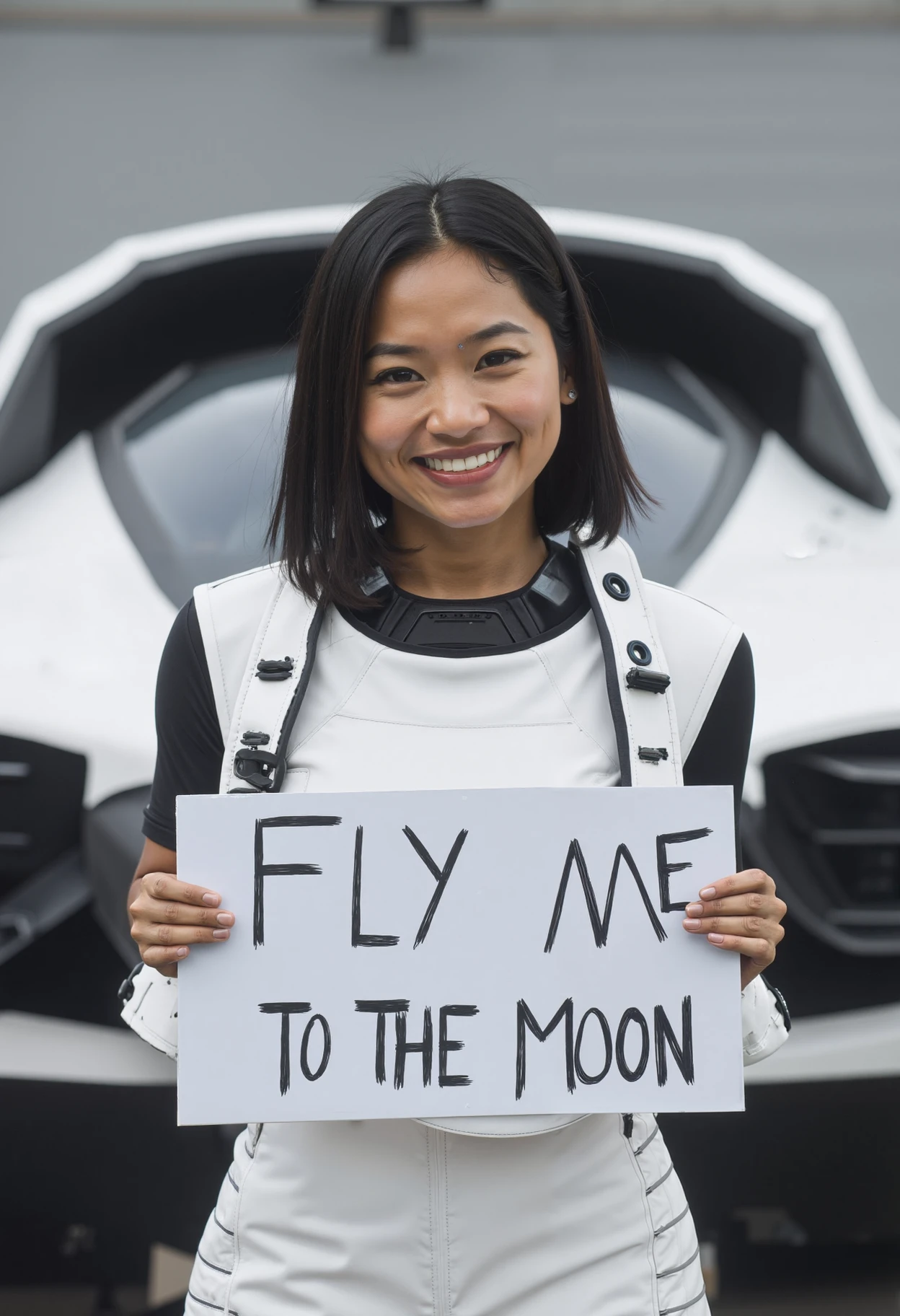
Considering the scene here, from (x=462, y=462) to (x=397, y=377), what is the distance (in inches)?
3.6

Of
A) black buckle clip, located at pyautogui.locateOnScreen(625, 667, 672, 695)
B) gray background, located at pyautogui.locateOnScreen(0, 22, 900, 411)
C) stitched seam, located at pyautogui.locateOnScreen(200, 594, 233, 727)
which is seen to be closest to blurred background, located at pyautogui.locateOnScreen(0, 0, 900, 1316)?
stitched seam, located at pyautogui.locateOnScreen(200, 594, 233, 727)

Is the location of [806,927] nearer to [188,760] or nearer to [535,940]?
[535,940]

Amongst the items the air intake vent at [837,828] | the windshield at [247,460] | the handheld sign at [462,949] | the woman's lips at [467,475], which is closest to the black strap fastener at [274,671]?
the handheld sign at [462,949]

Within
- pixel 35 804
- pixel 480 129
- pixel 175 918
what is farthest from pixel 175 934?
pixel 480 129

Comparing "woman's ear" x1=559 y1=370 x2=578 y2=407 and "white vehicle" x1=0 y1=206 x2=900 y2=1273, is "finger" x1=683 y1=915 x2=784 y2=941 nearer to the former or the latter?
"woman's ear" x1=559 y1=370 x2=578 y2=407

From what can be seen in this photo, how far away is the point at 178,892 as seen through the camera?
1.30 m

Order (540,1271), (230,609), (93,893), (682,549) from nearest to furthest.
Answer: (540,1271), (230,609), (93,893), (682,549)

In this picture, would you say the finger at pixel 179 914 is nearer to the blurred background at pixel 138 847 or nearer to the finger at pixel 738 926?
the finger at pixel 738 926

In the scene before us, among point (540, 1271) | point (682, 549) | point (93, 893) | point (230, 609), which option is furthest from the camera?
point (682, 549)

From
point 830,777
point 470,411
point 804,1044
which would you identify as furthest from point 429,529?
point 804,1044

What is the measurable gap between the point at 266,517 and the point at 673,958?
1.44 m

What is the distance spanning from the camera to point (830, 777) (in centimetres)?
208

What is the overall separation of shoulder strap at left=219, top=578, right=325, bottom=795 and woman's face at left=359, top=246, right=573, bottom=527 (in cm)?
17

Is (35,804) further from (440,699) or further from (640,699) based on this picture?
(640,699)
